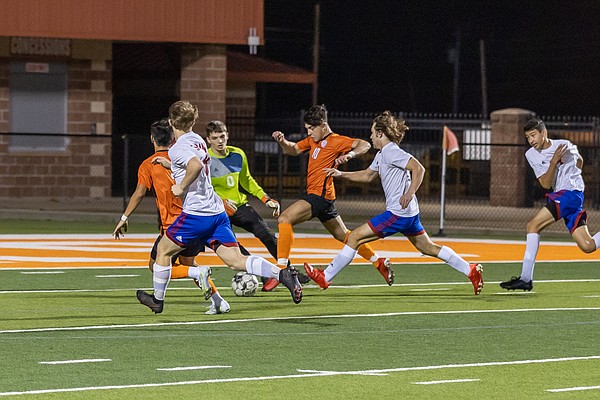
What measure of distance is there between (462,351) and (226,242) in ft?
8.87

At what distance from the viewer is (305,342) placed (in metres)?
12.0

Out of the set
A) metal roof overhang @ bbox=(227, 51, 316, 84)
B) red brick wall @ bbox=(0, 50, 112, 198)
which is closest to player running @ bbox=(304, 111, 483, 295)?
red brick wall @ bbox=(0, 50, 112, 198)

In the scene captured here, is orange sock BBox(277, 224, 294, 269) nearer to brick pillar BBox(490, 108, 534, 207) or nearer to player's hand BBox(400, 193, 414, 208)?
player's hand BBox(400, 193, 414, 208)

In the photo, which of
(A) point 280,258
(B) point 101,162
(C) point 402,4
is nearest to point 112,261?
(A) point 280,258

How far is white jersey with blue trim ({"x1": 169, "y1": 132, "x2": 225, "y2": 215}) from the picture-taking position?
1290 centimetres

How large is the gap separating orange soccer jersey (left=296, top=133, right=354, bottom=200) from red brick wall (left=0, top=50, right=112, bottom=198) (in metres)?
16.0

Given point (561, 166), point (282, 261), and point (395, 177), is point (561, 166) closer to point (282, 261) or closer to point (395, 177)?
point (395, 177)

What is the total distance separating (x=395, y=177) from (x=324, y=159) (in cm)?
141

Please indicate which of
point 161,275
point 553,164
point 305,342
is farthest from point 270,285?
point 305,342

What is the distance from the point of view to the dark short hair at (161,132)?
14.1 m

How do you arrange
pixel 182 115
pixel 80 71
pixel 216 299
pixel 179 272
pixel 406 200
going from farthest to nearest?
pixel 80 71 < pixel 406 200 < pixel 179 272 < pixel 216 299 < pixel 182 115

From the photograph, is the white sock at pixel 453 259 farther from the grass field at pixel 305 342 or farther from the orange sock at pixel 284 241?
the orange sock at pixel 284 241

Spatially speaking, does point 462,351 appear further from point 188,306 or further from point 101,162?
point 101,162

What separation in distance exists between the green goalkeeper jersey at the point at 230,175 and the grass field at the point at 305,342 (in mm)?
1073
